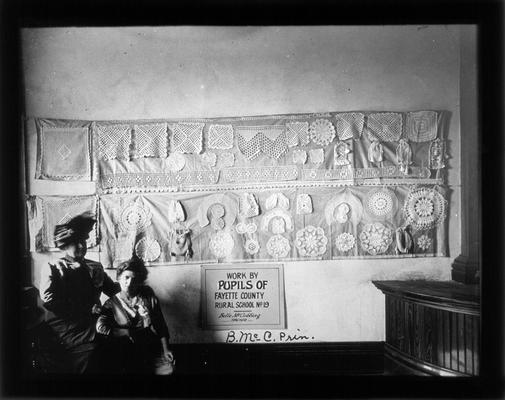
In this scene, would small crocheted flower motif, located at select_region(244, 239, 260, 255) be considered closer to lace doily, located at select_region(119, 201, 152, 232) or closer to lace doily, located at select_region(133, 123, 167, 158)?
lace doily, located at select_region(119, 201, 152, 232)

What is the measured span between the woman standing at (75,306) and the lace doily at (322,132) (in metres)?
2.00

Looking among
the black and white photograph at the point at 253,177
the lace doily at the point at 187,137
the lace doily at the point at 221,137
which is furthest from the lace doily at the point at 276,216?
the lace doily at the point at 187,137

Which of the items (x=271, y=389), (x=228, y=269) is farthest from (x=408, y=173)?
(x=271, y=389)

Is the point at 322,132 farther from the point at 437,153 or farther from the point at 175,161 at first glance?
the point at 175,161

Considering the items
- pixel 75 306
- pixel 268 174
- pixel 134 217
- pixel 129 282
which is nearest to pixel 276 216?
pixel 268 174

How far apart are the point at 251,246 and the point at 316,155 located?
0.91 metres

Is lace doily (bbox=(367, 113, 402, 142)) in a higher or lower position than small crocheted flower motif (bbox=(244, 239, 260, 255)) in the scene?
higher

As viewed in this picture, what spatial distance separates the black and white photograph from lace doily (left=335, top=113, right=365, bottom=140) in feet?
0.04

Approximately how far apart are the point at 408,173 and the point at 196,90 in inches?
72.9

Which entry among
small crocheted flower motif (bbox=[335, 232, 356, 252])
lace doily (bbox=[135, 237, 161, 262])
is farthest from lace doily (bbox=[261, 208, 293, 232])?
lace doily (bbox=[135, 237, 161, 262])

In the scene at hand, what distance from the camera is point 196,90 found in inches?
133

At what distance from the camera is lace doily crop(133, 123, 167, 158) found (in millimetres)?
3389
